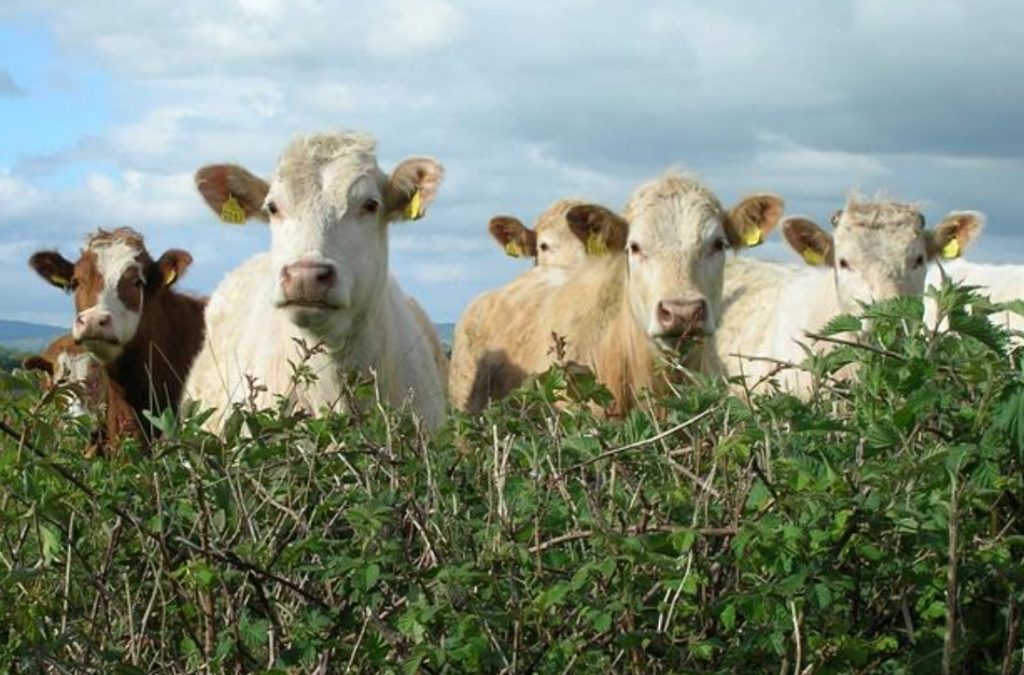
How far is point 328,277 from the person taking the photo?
869cm

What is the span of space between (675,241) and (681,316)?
2.74ft

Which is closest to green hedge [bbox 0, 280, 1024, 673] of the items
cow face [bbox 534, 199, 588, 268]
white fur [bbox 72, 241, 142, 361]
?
white fur [bbox 72, 241, 142, 361]

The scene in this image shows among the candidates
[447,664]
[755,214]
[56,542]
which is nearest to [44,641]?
[56,542]

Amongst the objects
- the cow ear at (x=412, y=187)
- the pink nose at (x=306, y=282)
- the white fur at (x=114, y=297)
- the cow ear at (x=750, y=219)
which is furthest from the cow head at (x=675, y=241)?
the white fur at (x=114, y=297)

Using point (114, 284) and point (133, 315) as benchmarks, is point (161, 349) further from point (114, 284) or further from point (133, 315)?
point (114, 284)

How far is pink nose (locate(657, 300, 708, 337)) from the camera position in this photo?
31.6 ft

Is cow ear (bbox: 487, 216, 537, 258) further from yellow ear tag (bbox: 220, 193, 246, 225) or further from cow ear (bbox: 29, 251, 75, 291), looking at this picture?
yellow ear tag (bbox: 220, 193, 246, 225)

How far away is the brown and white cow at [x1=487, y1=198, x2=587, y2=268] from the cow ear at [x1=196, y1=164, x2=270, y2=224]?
14.8 ft

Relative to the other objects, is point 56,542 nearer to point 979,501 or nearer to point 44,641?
point 44,641

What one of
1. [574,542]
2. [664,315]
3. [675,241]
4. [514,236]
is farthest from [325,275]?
[514,236]

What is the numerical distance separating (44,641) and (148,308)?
29.2 feet

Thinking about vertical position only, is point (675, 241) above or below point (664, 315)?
above

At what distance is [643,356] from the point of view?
402 inches

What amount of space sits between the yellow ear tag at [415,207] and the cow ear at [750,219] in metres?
2.27
